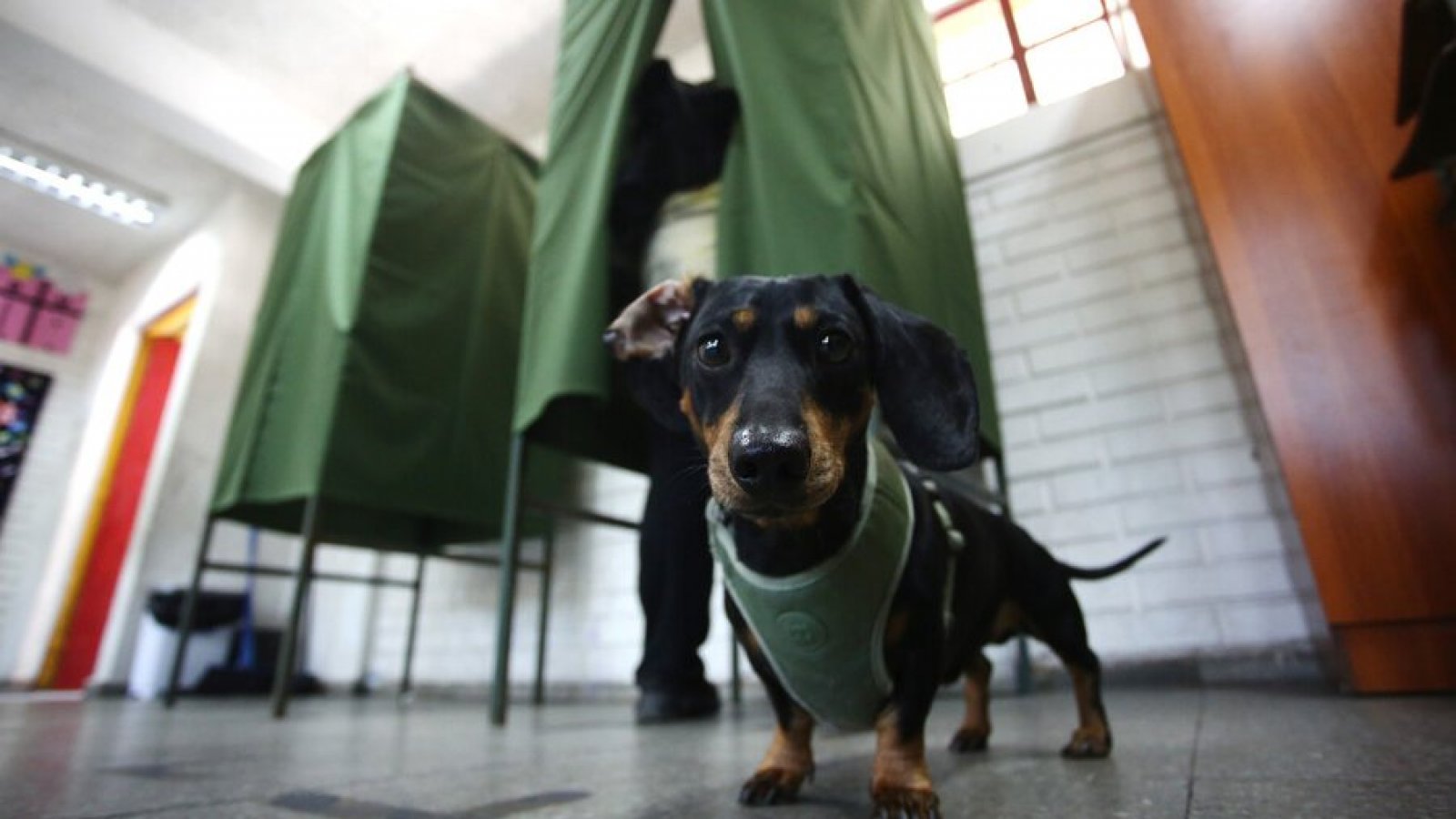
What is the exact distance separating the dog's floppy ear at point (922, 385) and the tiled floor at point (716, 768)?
12.2 inches

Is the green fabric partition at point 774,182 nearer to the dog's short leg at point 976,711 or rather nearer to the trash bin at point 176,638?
the dog's short leg at point 976,711

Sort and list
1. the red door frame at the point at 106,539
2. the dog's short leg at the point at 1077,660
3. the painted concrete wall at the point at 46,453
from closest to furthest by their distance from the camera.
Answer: the dog's short leg at the point at 1077,660 → the painted concrete wall at the point at 46,453 → the red door frame at the point at 106,539

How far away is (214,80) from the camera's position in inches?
103

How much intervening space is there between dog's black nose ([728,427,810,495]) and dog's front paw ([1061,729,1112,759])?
639 millimetres

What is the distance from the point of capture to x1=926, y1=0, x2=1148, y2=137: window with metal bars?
2588 mm

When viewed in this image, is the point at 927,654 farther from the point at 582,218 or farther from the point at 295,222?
the point at 295,222

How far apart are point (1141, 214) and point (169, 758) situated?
2731 mm

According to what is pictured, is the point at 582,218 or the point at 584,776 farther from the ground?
the point at 582,218

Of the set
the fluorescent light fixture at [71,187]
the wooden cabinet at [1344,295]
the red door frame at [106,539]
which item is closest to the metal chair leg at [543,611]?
the fluorescent light fixture at [71,187]

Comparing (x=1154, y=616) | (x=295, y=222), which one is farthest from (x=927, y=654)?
(x=295, y=222)

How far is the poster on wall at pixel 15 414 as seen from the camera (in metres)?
1.92

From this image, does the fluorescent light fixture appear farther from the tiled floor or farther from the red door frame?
the red door frame

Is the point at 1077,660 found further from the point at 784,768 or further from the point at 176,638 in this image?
the point at 176,638

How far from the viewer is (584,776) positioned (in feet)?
2.78
